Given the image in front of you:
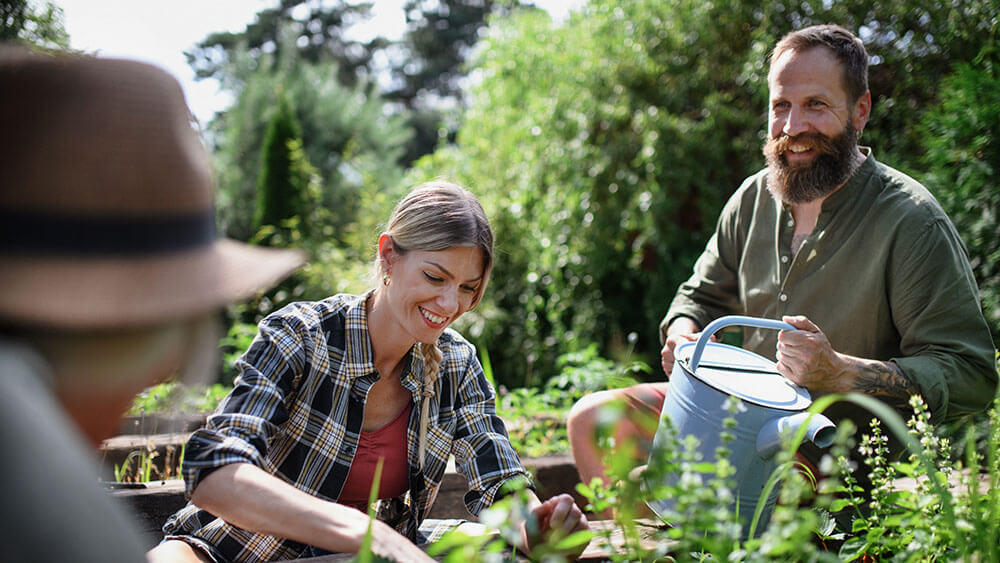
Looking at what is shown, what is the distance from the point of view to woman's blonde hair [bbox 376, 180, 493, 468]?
200 centimetres

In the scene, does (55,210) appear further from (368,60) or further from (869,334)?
(368,60)

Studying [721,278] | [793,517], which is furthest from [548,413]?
[793,517]

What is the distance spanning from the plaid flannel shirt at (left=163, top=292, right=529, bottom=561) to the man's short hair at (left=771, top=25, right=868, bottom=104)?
4.64 ft

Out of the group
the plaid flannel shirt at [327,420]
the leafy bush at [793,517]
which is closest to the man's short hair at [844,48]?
the leafy bush at [793,517]

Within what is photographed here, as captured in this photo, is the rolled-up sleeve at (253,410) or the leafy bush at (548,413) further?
the leafy bush at (548,413)

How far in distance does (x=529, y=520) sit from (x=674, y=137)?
4215mm

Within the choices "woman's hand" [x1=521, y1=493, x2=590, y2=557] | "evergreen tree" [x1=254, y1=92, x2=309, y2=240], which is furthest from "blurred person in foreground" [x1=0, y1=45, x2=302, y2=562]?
"evergreen tree" [x1=254, y1=92, x2=309, y2=240]

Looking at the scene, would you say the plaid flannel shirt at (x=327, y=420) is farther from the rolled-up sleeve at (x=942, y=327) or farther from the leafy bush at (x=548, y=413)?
the leafy bush at (x=548, y=413)

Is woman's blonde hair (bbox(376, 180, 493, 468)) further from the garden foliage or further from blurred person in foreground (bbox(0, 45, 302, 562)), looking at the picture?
the garden foliage

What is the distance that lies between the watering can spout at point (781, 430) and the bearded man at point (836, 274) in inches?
11.2

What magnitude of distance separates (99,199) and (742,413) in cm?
131

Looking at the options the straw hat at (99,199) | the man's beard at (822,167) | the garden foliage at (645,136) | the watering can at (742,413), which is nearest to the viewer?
the straw hat at (99,199)

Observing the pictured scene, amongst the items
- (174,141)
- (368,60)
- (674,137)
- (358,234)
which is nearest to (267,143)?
(358,234)

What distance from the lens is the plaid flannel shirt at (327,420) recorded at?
5.50 ft
